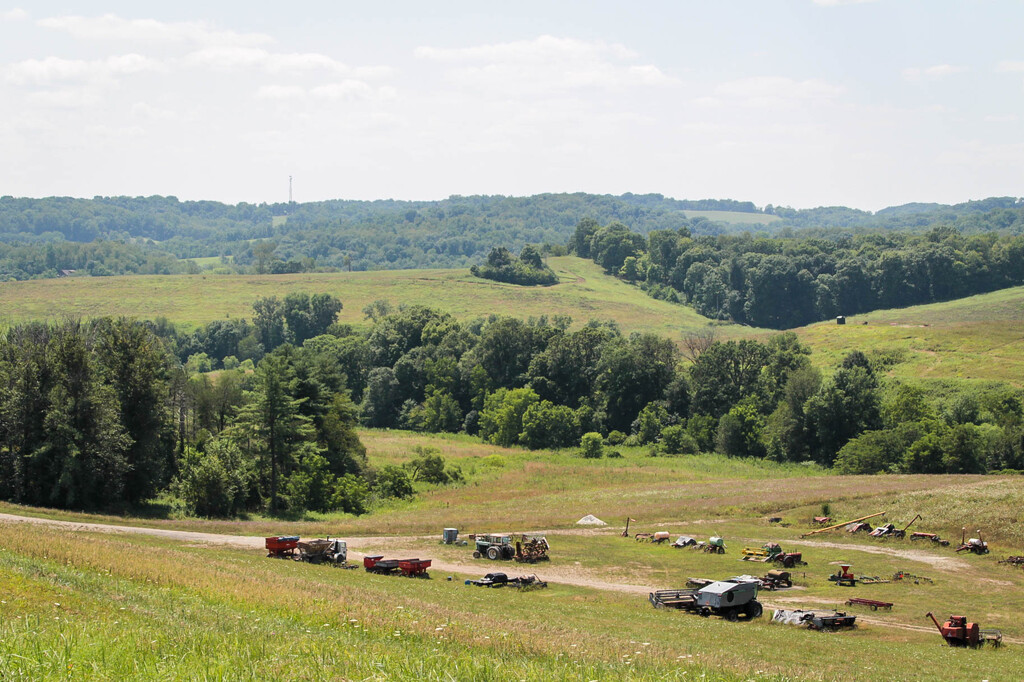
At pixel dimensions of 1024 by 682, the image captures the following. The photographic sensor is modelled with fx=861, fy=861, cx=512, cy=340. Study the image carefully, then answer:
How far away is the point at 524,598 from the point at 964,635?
52.3 ft

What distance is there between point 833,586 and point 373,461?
5340 centimetres

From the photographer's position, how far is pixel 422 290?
189875 mm

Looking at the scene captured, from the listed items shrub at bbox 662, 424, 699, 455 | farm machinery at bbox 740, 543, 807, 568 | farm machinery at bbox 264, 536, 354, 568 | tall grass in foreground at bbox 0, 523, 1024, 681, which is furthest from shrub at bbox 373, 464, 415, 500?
shrub at bbox 662, 424, 699, 455

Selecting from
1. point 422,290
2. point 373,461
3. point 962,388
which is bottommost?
point 373,461

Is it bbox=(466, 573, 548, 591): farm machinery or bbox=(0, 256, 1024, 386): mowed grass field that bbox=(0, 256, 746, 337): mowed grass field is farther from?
bbox=(466, 573, 548, 591): farm machinery

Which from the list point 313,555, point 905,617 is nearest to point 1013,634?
point 905,617

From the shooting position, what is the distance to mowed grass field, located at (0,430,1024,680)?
1572 centimetres

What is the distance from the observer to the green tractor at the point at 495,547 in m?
44.6

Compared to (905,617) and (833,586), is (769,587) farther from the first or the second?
(905,617)

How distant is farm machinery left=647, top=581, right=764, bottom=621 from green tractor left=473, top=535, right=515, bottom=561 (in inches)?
473

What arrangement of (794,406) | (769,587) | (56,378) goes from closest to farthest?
(769,587)
(56,378)
(794,406)

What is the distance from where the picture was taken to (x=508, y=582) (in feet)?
124

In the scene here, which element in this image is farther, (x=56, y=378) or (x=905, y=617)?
(x=56, y=378)

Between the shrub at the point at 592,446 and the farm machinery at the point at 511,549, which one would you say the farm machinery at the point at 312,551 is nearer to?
the farm machinery at the point at 511,549
